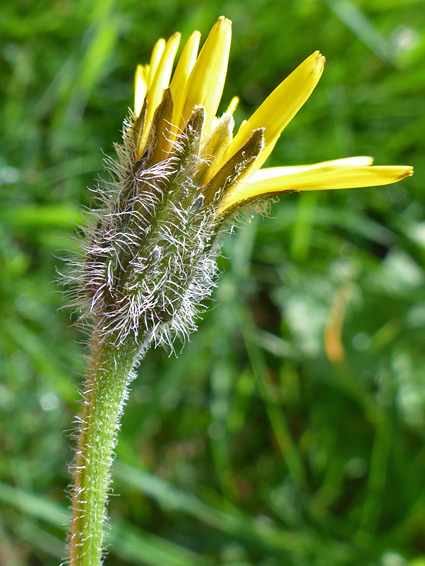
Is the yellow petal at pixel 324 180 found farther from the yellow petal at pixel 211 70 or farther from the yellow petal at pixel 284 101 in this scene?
the yellow petal at pixel 211 70

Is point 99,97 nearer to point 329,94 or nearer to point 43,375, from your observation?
point 329,94

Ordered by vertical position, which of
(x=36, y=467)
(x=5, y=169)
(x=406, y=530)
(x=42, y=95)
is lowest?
(x=36, y=467)

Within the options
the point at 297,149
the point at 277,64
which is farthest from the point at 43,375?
the point at 277,64

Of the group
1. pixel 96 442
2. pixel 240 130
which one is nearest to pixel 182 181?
pixel 240 130

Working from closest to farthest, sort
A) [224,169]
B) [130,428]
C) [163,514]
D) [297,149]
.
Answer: [224,169], [130,428], [163,514], [297,149]

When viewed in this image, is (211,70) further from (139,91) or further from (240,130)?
(139,91)

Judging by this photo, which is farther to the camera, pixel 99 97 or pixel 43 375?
pixel 99 97

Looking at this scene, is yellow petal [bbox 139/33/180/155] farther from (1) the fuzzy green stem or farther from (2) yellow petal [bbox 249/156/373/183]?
(1) the fuzzy green stem
